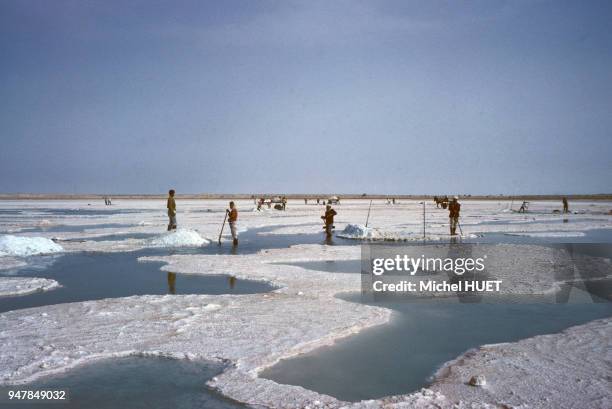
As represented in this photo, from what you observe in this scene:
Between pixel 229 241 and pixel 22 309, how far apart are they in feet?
39.6

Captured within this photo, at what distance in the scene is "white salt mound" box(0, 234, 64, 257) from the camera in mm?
15781

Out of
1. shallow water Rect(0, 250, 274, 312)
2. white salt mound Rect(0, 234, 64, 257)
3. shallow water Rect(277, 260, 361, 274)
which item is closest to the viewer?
shallow water Rect(0, 250, 274, 312)

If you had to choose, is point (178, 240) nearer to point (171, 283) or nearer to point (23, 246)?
point (23, 246)

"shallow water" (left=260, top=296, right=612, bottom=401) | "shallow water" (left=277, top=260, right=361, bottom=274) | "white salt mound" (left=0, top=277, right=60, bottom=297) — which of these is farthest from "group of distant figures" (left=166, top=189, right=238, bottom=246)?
"shallow water" (left=260, top=296, right=612, bottom=401)

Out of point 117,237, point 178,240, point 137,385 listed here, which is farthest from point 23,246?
point 137,385

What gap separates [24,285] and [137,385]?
6898 mm

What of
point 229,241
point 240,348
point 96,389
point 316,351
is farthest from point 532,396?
point 229,241

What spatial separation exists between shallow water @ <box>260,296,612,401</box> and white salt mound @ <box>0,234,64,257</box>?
12.0 metres

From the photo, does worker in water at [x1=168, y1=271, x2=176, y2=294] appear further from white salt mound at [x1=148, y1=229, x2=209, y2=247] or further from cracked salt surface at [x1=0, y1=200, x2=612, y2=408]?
white salt mound at [x1=148, y1=229, x2=209, y2=247]

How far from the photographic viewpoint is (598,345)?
240 inches

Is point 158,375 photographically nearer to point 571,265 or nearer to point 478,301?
point 478,301

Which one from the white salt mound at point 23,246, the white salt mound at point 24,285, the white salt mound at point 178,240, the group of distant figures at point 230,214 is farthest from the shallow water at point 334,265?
the white salt mound at point 23,246

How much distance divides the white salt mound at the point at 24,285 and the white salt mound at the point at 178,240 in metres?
7.28

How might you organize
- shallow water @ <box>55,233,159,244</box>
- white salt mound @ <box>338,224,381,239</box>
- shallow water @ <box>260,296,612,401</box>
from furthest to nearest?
1. white salt mound @ <box>338,224,381,239</box>
2. shallow water @ <box>55,233,159,244</box>
3. shallow water @ <box>260,296,612,401</box>
